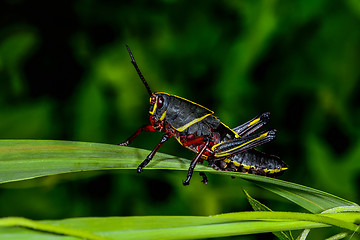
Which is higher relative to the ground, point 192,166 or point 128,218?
point 192,166

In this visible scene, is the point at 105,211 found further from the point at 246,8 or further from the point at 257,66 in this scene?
the point at 246,8

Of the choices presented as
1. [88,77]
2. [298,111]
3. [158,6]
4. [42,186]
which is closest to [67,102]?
[88,77]

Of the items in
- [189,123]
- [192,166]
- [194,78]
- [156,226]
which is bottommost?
[156,226]

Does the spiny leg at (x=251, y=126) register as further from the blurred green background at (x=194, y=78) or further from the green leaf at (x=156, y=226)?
the green leaf at (x=156, y=226)

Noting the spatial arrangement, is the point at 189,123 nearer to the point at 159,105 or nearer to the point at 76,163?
the point at 159,105

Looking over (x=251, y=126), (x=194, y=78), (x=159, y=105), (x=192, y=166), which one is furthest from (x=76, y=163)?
(x=194, y=78)
